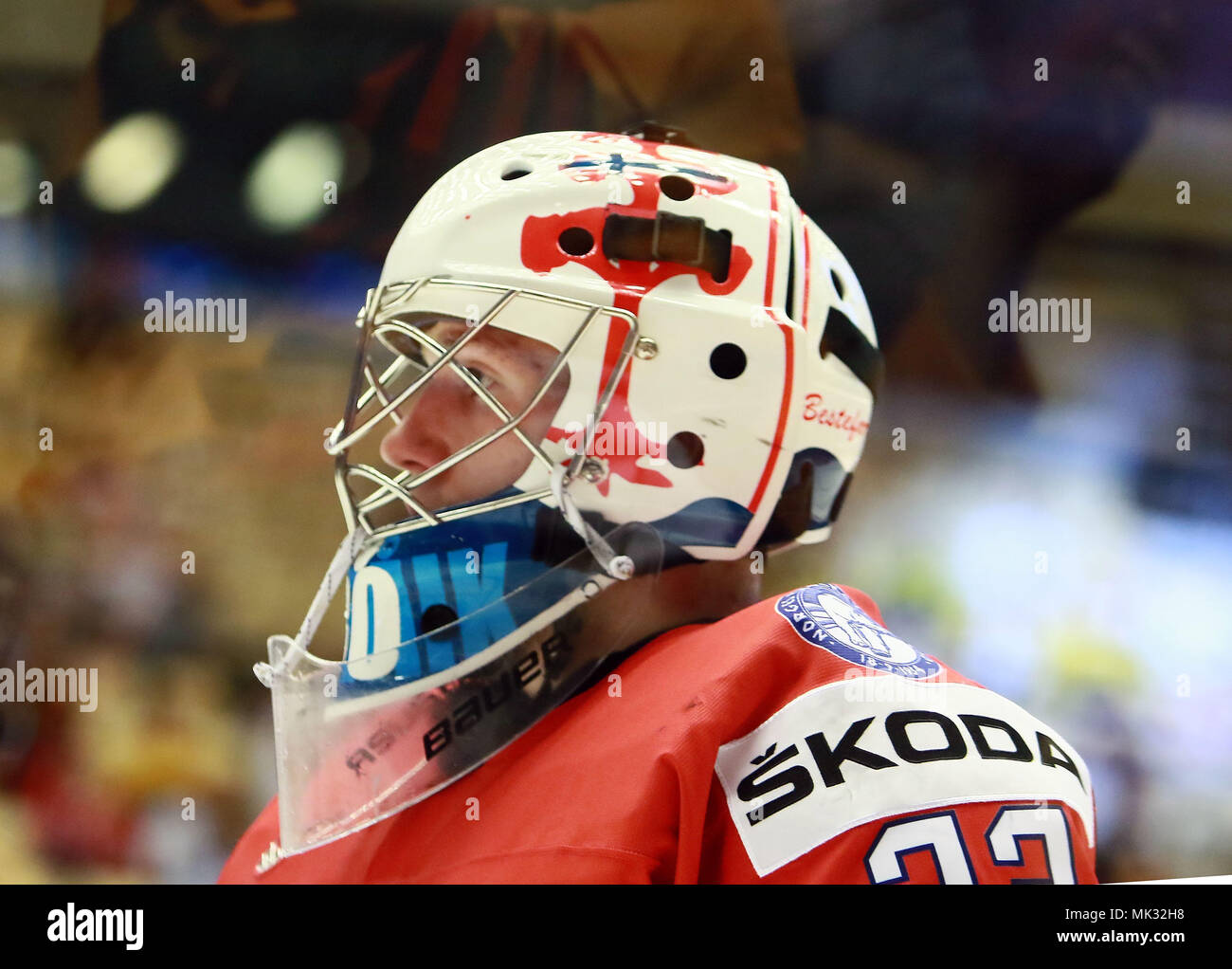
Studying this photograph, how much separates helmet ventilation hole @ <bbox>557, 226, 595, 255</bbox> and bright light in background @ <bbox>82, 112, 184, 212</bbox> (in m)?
0.80

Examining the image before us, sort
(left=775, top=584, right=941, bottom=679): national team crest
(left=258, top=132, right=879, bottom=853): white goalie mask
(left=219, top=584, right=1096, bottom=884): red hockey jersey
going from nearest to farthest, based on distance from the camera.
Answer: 1. (left=219, top=584, right=1096, bottom=884): red hockey jersey
2. (left=775, top=584, right=941, bottom=679): national team crest
3. (left=258, top=132, right=879, bottom=853): white goalie mask

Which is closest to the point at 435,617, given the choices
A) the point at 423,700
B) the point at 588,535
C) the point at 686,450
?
the point at 423,700

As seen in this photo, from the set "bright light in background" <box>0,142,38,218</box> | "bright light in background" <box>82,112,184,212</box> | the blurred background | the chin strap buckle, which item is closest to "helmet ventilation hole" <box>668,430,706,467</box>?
the chin strap buckle

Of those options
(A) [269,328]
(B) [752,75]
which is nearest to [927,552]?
(B) [752,75]

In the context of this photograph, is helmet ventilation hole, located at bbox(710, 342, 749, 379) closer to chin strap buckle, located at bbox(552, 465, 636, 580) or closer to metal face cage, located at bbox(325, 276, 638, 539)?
metal face cage, located at bbox(325, 276, 638, 539)

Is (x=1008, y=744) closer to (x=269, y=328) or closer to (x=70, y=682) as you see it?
(x=269, y=328)

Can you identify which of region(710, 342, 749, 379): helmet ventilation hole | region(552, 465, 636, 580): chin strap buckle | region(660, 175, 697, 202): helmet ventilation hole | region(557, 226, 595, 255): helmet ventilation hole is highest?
region(660, 175, 697, 202): helmet ventilation hole

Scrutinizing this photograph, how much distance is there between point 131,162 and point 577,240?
885 millimetres

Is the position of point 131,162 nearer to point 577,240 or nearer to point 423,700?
point 577,240

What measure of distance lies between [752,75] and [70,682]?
→ 1.43 metres

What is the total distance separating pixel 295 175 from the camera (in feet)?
5.44

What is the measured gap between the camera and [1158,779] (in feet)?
5.26

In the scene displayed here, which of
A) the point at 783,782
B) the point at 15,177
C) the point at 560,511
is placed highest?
the point at 15,177

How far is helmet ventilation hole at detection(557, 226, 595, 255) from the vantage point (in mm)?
1208
